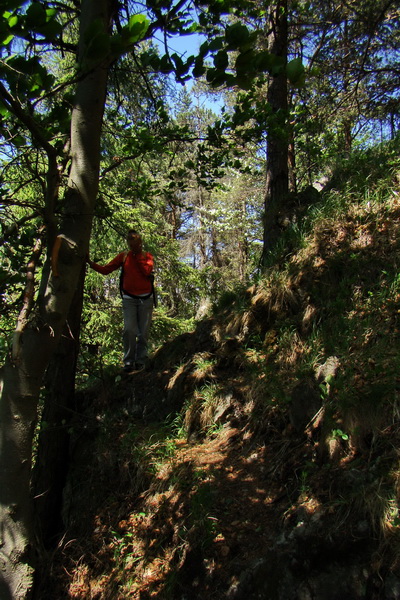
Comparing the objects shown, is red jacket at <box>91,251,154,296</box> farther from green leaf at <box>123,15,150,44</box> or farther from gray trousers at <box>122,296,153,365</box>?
green leaf at <box>123,15,150,44</box>

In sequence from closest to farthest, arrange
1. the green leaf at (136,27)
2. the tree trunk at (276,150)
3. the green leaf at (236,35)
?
the green leaf at (136,27) < the green leaf at (236,35) < the tree trunk at (276,150)

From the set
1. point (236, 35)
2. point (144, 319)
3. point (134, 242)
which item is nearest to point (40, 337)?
point (236, 35)

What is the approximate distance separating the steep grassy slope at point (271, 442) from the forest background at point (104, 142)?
2.00 ft

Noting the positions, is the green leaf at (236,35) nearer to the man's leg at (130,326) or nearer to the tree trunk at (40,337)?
the tree trunk at (40,337)

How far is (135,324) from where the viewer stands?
6164 mm

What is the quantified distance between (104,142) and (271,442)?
539cm

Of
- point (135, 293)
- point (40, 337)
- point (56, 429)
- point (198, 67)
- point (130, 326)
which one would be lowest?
point (56, 429)

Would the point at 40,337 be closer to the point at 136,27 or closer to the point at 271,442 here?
the point at 136,27

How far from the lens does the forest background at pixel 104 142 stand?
228 cm

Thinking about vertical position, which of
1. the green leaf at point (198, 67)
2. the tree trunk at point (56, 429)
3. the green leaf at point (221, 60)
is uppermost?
the green leaf at point (198, 67)

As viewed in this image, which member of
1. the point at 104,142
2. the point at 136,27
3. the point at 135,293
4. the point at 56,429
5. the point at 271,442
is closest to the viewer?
the point at 136,27

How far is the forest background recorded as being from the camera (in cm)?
228

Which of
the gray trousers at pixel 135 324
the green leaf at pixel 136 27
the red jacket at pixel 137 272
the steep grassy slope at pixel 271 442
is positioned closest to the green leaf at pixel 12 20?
the green leaf at pixel 136 27

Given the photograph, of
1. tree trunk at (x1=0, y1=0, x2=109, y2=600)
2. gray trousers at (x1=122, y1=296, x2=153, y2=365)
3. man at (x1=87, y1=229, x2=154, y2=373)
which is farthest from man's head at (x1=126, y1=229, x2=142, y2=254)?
tree trunk at (x1=0, y1=0, x2=109, y2=600)
